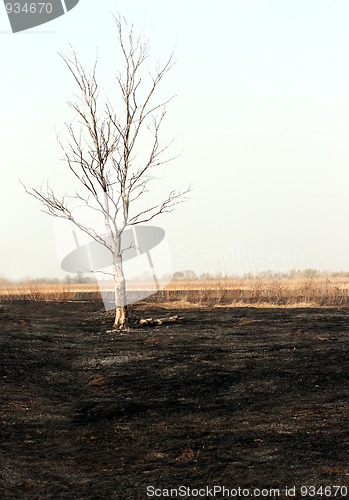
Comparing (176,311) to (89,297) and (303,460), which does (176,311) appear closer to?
(89,297)

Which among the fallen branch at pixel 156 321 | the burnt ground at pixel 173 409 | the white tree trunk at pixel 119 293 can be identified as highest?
the white tree trunk at pixel 119 293

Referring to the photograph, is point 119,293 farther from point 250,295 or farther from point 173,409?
point 250,295

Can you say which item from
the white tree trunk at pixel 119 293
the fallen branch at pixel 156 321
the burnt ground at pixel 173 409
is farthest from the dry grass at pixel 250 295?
the burnt ground at pixel 173 409

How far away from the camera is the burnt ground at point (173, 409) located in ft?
20.7

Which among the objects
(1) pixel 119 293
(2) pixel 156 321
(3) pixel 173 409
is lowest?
(3) pixel 173 409

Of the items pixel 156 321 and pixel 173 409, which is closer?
pixel 173 409

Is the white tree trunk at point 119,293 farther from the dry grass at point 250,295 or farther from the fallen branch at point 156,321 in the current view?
the dry grass at point 250,295

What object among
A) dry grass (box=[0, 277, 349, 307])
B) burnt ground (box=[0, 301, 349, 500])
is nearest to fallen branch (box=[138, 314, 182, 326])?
burnt ground (box=[0, 301, 349, 500])

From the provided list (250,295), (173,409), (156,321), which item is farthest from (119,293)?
(250,295)

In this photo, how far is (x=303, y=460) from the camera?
6590 mm

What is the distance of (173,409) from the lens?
27.7 ft

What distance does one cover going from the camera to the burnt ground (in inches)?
248

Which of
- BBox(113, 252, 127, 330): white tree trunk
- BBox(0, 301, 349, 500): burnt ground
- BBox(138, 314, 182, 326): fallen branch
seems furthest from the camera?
BBox(138, 314, 182, 326): fallen branch

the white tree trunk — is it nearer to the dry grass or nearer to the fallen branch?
the fallen branch
